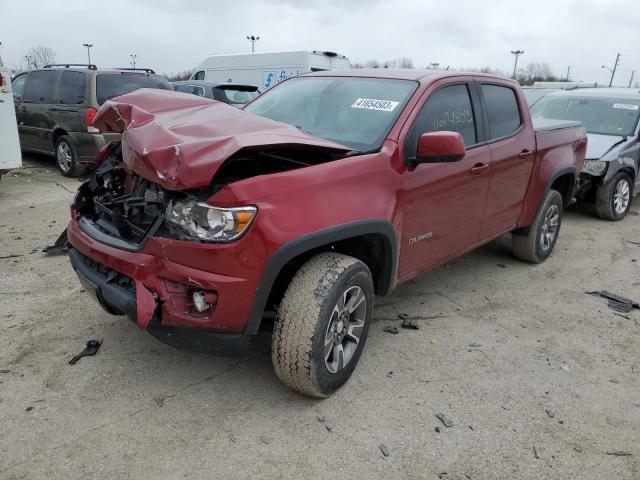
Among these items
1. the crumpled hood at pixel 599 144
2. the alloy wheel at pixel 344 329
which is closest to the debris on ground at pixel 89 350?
the alloy wheel at pixel 344 329

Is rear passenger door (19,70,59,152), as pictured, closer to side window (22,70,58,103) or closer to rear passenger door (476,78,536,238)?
side window (22,70,58,103)

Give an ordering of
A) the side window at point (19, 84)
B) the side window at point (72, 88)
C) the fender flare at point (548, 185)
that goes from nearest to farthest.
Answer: the fender flare at point (548, 185), the side window at point (72, 88), the side window at point (19, 84)

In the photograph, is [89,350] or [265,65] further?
[265,65]

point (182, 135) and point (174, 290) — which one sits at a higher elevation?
point (182, 135)

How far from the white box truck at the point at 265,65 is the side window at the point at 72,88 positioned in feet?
21.2

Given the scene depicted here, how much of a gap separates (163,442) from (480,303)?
283 centimetres

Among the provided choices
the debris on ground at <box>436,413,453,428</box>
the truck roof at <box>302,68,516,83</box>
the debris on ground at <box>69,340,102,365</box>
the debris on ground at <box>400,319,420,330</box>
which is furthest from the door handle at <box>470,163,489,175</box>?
the debris on ground at <box>69,340,102,365</box>

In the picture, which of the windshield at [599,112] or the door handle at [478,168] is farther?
the windshield at [599,112]

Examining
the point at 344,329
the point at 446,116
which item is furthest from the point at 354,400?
the point at 446,116

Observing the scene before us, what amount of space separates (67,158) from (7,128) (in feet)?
5.21

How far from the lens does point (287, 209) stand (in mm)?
2520

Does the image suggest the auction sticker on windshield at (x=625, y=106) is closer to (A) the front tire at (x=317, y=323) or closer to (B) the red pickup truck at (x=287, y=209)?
(B) the red pickup truck at (x=287, y=209)

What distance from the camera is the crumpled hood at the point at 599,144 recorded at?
23.2ft

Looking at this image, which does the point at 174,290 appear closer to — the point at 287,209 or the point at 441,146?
the point at 287,209
